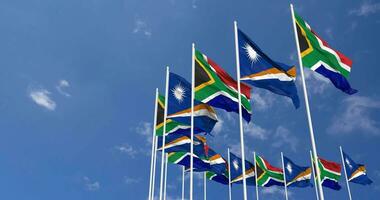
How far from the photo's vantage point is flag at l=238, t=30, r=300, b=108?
54.4ft

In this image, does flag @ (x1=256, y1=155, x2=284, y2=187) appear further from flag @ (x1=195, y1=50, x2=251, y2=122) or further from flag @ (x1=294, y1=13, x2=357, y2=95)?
flag @ (x1=294, y1=13, x2=357, y2=95)

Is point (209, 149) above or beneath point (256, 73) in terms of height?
above

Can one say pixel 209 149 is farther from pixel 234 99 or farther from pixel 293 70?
pixel 293 70

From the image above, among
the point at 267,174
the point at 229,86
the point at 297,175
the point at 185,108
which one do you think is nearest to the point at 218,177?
the point at 267,174

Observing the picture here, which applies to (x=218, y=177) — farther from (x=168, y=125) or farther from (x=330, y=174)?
(x=168, y=125)

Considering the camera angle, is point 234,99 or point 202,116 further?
point 202,116

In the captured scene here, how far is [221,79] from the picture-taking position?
1919cm

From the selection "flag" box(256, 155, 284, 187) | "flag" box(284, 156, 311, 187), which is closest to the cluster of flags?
"flag" box(256, 155, 284, 187)

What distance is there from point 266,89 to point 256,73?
0.84 metres

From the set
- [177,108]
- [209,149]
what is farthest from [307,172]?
[177,108]

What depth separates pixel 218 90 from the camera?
1867cm

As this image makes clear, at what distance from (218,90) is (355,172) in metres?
25.2

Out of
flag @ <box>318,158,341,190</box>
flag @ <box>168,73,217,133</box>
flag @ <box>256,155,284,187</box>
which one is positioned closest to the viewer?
flag @ <box>168,73,217,133</box>

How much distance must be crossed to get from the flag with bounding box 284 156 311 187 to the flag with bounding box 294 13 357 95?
21473 mm
